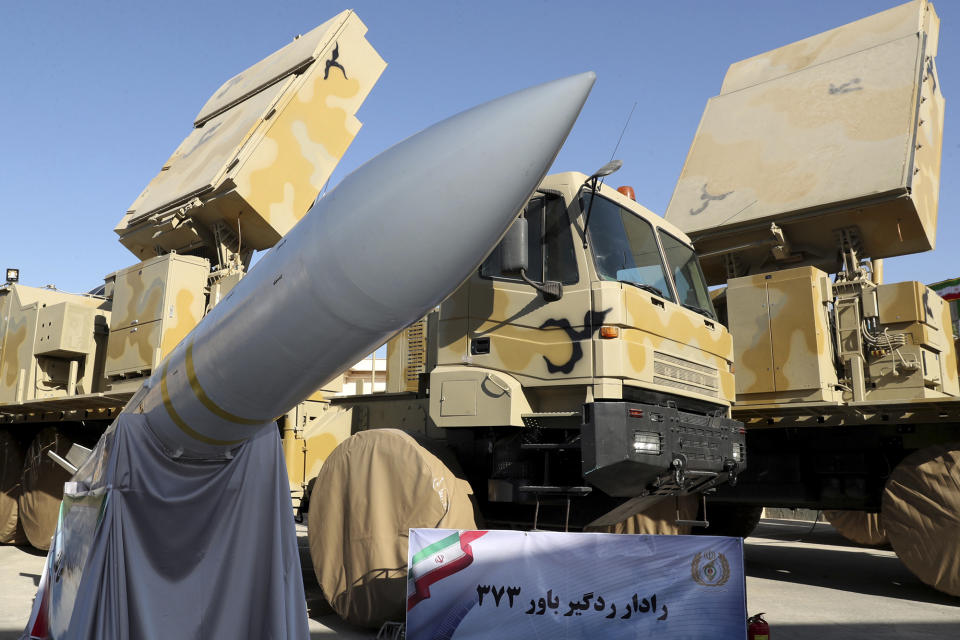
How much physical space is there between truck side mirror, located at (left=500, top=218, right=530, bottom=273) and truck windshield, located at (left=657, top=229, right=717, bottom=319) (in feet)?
5.18

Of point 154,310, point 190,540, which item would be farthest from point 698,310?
point 154,310

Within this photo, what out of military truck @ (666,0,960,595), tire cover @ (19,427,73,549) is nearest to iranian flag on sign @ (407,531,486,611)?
military truck @ (666,0,960,595)

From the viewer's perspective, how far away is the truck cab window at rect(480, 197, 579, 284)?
16.2ft

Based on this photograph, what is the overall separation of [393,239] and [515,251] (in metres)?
2.28

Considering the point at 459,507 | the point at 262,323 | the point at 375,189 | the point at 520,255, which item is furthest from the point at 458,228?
the point at 459,507

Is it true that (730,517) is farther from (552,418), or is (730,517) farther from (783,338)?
(552,418)

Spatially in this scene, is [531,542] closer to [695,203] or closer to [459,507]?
[459,507]

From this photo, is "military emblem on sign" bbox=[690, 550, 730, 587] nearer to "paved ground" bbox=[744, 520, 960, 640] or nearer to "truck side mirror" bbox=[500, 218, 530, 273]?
"paved ground" bbox=[744, 520, 960, 640]

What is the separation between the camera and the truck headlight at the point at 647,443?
433cm

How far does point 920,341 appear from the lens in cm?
679

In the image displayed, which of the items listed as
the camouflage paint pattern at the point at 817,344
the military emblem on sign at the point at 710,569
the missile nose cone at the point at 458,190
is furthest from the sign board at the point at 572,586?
the camouflage paint pattern at the point at 817,344

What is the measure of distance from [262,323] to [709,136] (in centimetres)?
735

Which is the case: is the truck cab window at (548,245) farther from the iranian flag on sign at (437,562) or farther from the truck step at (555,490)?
the iranian flag on sign at (437,562)

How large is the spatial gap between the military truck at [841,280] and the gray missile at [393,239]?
16.8 feet
